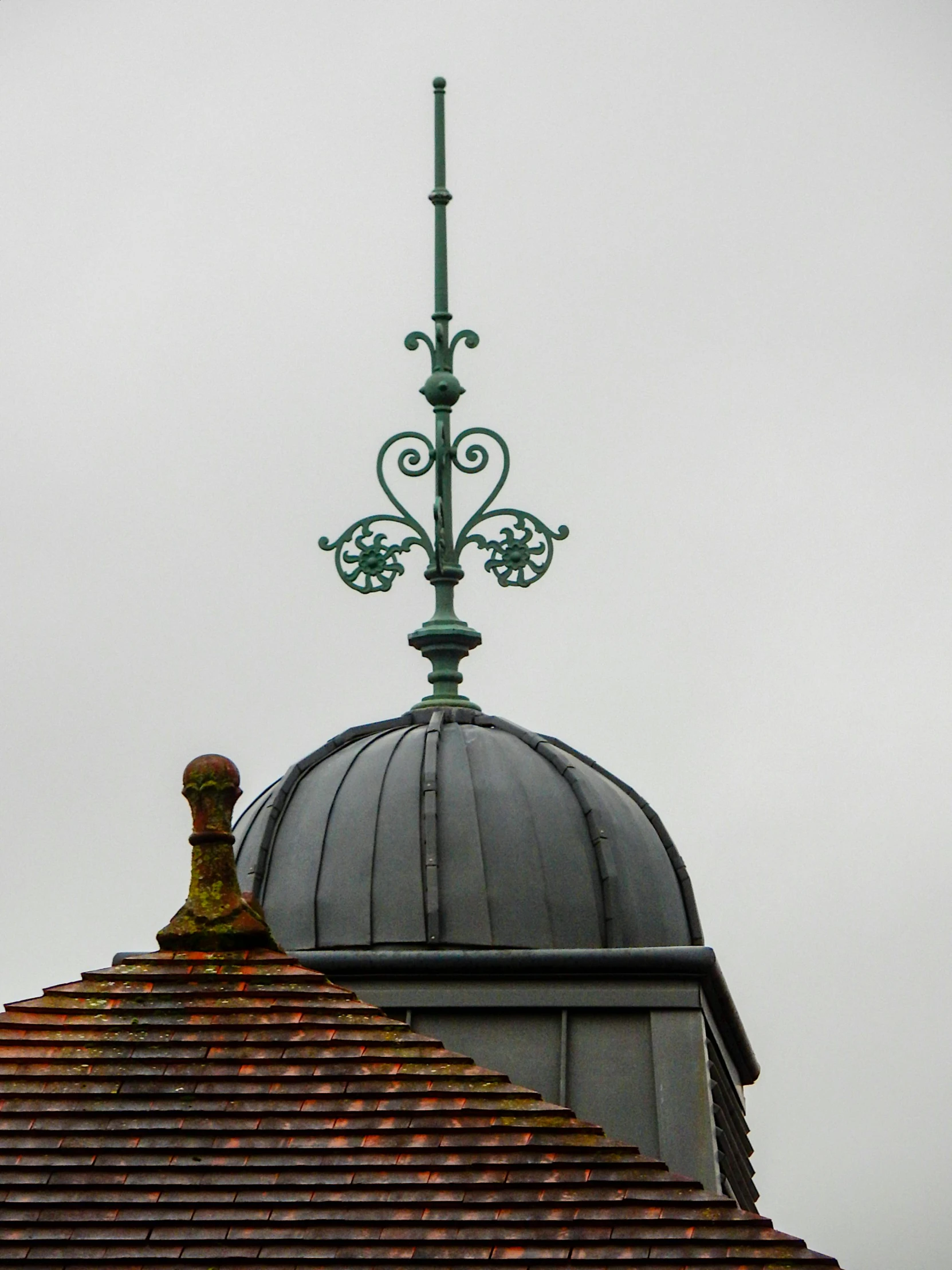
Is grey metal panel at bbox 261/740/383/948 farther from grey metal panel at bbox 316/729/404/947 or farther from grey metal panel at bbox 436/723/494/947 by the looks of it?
grey metal panel at bbox 436/723/494/947

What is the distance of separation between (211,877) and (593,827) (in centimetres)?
537

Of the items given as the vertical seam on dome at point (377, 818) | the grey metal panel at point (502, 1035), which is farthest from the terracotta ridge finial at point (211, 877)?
the vertical seam on dome at point (377, 818)

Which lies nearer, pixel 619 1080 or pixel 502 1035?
pixel 619 1080

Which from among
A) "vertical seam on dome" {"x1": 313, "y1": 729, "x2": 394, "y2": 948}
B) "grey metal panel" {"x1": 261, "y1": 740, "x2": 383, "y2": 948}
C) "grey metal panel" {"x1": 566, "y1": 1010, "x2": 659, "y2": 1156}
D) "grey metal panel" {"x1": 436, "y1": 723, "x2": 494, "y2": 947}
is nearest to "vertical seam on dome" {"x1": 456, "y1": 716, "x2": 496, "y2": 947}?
"grey metal panel" {"x1": 436, "y1": 723, "x2": 494, "y2": 947}

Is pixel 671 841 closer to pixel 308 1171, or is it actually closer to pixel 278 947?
pixel 278 947

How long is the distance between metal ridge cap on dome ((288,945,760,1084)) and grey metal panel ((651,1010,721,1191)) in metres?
0.26

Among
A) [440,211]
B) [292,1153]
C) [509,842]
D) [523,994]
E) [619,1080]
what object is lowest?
[292,1153]

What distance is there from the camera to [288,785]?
17594 mm

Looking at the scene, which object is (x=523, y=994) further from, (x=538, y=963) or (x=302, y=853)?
(x=302, y=853)

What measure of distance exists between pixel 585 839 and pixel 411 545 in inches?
129

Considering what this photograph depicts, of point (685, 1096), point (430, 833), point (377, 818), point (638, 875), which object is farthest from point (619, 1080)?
point (377, 818)

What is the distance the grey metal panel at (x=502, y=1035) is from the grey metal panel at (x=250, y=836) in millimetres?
2096

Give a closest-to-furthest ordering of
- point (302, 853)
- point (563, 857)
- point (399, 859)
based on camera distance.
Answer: point (399, 859)
point (563, 857)
point (302, 853)

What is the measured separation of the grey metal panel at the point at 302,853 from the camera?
16.7m
